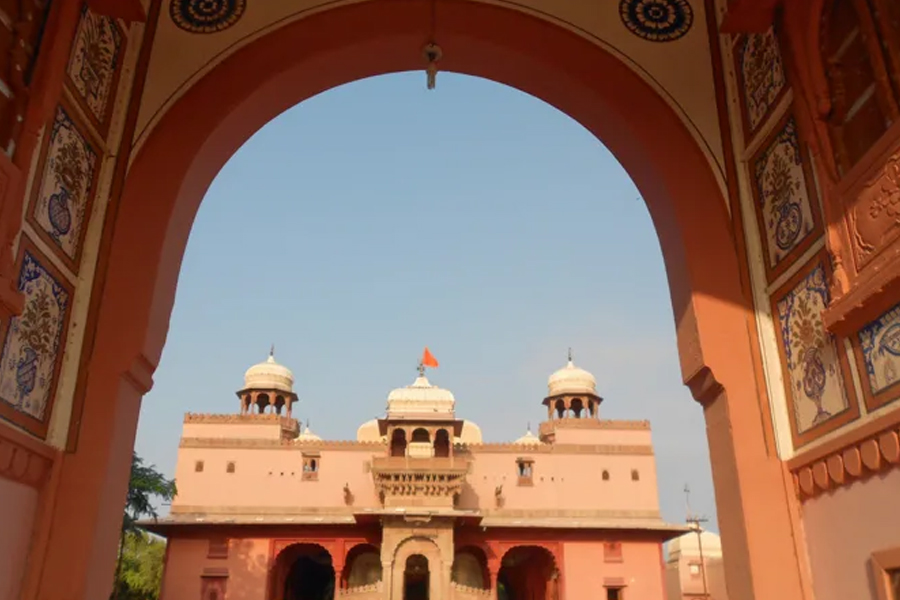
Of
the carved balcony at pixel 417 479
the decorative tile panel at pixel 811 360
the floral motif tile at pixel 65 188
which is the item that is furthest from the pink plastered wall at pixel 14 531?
the carved balcony at pixel 417 479

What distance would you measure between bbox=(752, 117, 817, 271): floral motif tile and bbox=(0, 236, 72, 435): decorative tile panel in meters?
4.44

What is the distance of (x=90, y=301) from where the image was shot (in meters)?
4.89

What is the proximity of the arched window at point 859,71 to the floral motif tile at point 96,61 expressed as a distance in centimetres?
450

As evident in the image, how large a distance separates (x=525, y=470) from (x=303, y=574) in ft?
29.7

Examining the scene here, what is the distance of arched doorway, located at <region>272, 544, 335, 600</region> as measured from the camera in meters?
23.9

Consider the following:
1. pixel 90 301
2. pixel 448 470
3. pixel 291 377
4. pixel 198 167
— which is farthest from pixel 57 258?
pixel 291 377

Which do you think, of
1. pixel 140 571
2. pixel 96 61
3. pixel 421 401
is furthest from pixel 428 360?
pixel 96 61

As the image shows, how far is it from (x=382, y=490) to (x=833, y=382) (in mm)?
20435

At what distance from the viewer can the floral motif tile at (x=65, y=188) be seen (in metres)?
4.44

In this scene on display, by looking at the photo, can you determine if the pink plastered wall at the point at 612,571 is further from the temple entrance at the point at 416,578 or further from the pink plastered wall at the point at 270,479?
the pink plastered wall at the point at 270,479

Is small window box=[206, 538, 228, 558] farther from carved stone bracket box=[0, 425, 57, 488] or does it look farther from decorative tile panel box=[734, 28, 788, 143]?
decorative tile panel box=[734, 28, 788, 143]

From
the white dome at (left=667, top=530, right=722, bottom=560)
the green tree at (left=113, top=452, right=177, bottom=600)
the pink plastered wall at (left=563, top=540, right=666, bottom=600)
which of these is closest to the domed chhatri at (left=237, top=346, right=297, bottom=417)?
the green tree at (left=113, top=452, right=177, bottom=600)

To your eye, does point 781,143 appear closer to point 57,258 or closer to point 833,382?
point 833,382

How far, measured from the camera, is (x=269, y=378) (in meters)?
29.7
